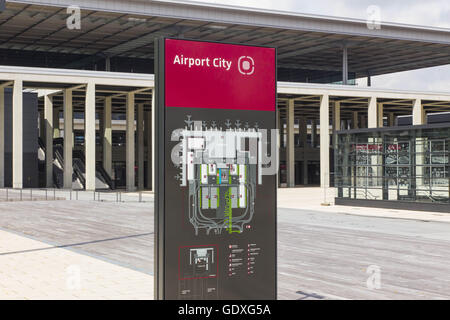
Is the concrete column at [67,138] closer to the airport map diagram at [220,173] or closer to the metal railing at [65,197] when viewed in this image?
the metal railing at [65,197]

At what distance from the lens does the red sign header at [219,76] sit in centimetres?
655

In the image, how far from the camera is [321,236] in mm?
20141

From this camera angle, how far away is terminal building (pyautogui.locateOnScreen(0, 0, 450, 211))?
1970 inches

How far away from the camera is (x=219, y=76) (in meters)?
6.74

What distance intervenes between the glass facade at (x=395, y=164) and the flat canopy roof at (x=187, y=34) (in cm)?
2280

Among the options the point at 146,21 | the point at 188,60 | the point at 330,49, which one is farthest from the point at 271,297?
the point at 330,49

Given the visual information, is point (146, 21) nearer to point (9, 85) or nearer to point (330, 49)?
point (9, 85)

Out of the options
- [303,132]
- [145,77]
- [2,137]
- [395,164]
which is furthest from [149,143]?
[395,164]

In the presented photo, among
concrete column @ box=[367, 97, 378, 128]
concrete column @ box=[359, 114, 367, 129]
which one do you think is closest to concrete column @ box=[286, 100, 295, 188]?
concrete column @ box=[367, 97, 378, 128]

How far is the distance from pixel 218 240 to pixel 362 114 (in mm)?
83440

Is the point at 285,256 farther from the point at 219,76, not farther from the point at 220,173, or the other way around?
the point at 219,76

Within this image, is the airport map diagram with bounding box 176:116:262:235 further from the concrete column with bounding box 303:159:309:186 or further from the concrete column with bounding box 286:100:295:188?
the concrete column with bounding box 303:159:309:186

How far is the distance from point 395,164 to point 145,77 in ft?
91.9

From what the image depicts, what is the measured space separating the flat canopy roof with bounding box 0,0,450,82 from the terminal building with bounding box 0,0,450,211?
100 millimetres
